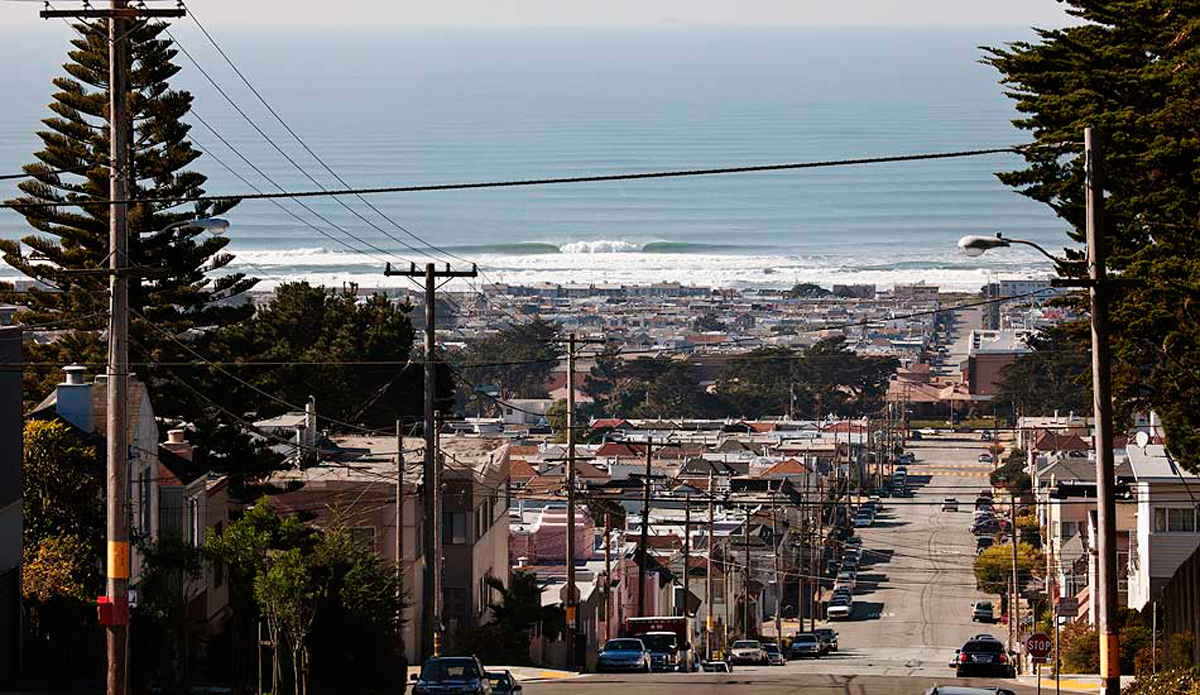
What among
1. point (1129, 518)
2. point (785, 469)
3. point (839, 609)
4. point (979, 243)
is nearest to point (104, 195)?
point (979, 243)

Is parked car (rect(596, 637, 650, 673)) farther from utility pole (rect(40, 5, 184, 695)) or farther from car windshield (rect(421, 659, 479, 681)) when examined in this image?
utility pole (rect(40, 5, 184, 695))

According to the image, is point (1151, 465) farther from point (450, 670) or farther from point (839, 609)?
point (450, 670)

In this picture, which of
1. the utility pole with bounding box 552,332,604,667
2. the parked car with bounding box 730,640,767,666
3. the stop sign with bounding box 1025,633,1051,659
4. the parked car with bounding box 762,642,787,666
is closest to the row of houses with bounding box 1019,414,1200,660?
the stop sign with bounding box 1025,633,1051,659

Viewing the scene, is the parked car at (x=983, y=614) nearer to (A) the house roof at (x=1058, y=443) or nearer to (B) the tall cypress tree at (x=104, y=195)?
(A) the house roof at (x=1058, y=443)

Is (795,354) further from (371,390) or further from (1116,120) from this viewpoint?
(1116,120)

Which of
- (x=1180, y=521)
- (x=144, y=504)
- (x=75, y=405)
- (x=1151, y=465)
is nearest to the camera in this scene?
(x=75, y=405)

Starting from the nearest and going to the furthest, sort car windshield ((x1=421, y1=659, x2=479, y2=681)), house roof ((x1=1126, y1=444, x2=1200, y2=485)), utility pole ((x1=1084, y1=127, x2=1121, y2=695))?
utility pole ((x1=1084, y1=127, x2=1121, y2=695)) → car windshield ((x1=421, y1=659, x2=479, y2=681)) → house roof ((x1=1126, y1=444, x2=1200, y2=485))
